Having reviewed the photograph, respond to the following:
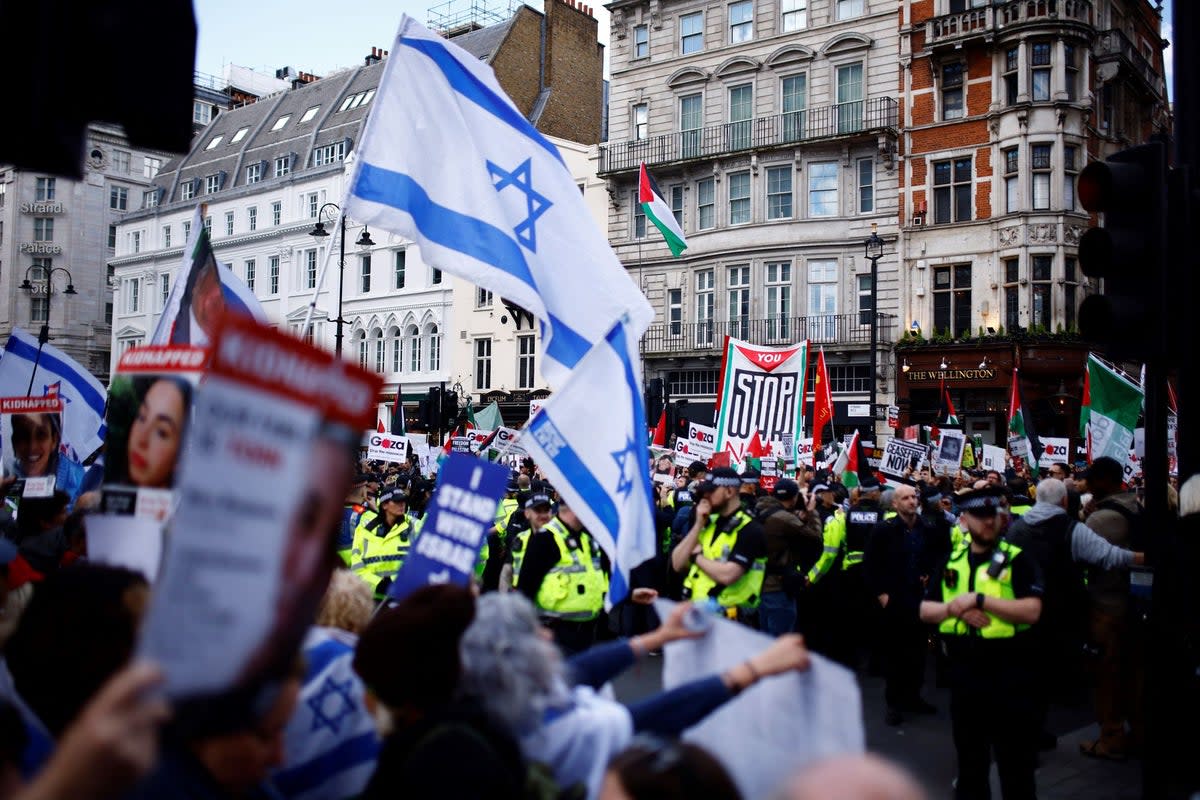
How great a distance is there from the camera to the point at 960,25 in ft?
98.7

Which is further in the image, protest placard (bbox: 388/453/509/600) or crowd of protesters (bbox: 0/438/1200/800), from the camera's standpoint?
protest placard (bbox: 388/453/509/600)

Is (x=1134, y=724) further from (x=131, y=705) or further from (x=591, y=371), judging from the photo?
→ (x=131, y=705)

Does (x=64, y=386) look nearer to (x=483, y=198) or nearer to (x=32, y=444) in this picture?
(x=32, y=444)

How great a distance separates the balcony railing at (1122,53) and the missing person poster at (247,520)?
33.5 meters

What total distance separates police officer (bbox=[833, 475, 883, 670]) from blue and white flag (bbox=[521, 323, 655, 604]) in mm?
5043

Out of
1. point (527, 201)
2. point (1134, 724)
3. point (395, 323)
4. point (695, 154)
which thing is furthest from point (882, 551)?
point (395, 323)

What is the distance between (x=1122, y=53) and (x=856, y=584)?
1059 inches

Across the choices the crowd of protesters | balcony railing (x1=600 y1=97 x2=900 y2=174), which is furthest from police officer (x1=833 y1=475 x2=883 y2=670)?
balcony railing (x1=600 y1=97 x2=900 y2=174)

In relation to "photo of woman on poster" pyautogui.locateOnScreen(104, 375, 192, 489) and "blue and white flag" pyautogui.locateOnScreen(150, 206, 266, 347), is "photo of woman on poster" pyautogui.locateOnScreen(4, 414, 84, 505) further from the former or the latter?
"photo of woman on poster" pyautogui.locateOnScreen(104, 375, 192, 489)

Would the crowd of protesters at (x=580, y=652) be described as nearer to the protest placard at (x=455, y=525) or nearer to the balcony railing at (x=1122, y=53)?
the protest placard at (x=455, y=525)

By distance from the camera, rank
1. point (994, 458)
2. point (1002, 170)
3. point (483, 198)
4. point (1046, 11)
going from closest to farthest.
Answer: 1. point (483, 198)
2. point (994, 458)
3. point (1046, 11)
4. point (1002, 170)

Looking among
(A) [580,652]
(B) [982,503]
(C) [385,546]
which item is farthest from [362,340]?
(B) [982,503]

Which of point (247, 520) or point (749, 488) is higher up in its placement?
point (247, 520)

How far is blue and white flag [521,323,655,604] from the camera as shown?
14.7ft
